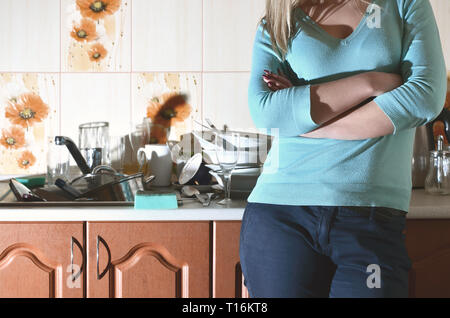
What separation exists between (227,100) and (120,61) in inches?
17.2

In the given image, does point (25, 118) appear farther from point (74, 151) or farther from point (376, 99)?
point (376, 99)

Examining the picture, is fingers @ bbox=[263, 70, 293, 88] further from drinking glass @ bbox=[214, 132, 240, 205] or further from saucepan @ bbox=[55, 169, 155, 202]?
saucepan @ bbox=[55, 169, 155, 202]

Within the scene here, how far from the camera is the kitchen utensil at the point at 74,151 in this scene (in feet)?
4.30

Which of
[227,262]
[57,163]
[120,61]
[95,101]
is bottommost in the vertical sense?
[227,262]

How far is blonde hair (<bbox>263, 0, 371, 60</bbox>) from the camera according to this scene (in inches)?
34.3

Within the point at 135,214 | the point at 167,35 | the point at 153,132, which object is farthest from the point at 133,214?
the point at 167,35

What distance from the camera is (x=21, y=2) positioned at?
1.56 metres

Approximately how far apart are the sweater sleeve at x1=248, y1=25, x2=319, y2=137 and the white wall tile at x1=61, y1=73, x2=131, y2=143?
812 millimetres

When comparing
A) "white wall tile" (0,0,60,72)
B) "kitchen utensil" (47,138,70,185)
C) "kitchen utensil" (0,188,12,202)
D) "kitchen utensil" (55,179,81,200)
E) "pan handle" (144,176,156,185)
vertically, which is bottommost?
"kitchen utensil" (0,188,12,202)

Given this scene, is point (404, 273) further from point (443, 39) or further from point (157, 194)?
point (443, 39)

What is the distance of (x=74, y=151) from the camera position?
1342mm

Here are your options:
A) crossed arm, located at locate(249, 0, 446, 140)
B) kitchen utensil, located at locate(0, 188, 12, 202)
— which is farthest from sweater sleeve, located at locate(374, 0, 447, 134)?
kitchen utensil, located at locate(0, 188, 12, 202)

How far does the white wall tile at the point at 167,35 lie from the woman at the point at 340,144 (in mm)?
729

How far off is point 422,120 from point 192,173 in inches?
28.6
